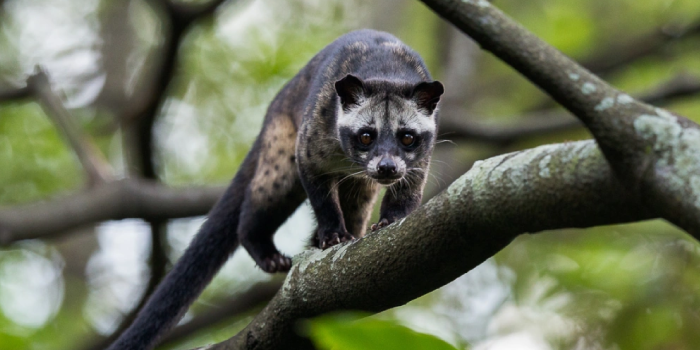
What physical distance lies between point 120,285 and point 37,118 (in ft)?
13.4

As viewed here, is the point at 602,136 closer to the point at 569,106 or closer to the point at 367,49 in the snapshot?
the point at 569,106

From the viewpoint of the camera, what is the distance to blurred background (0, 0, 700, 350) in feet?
36.1

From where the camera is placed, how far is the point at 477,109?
16.6m

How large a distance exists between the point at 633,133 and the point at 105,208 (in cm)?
854

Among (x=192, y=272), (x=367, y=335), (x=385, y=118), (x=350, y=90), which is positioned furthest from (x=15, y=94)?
(x=367, y=335)

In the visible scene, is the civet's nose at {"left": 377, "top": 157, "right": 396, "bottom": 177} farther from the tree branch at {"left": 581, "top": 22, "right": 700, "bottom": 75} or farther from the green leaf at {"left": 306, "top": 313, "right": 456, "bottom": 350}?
the tree branch at {"left": 581, "top": 22, "right": 700, "bottom": 75}

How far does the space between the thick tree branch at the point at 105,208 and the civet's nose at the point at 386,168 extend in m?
5.04

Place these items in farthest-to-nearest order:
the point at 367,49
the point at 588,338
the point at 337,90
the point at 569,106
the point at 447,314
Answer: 1. the point at 447,314
2. the point at 588,338
3. the point at 367,49
4. the point at 337,90
5. the point at 569,106

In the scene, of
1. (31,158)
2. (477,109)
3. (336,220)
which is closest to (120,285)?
(31,158)

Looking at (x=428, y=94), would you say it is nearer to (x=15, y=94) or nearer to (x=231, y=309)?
(x=231, y=309)

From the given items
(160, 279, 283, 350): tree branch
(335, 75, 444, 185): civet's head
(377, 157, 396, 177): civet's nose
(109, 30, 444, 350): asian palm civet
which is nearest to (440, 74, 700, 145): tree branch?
(160, 279, 283, 350): tree branch

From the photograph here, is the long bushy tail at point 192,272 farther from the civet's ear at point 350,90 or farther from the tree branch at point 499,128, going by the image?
the tree branch at point 499,128

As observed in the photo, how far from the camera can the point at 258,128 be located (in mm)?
13945

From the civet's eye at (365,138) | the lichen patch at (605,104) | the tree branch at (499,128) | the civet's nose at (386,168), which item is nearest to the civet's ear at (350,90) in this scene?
the civet's eye at (365,138)
